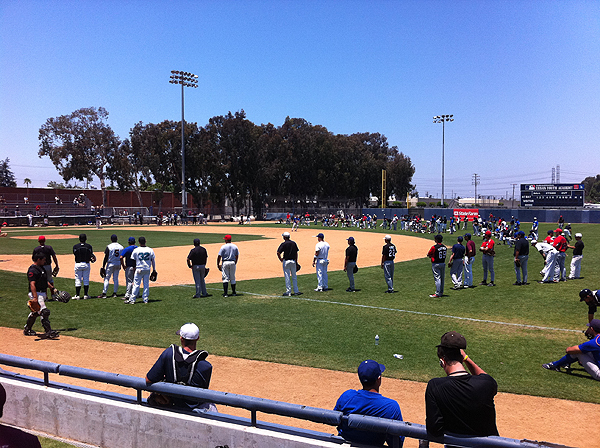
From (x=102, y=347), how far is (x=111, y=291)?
23.5 feet

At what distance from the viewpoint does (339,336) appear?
10.7m

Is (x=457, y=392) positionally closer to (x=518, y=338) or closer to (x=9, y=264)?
(x=518, y=338)

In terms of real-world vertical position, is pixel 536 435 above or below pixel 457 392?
below

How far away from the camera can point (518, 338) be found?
1068 cm

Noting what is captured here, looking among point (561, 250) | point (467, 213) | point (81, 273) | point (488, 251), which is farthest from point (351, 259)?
point (467, 213)

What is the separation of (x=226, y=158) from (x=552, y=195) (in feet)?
163

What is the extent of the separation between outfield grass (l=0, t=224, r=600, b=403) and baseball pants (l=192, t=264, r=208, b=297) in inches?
16.9

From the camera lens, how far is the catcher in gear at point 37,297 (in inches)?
407

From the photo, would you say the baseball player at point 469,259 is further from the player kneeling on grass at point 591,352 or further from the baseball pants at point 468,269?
the player kneeling on grass at point 591,352

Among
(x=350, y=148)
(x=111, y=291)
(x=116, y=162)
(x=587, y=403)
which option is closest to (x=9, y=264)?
(x=111, y=291)

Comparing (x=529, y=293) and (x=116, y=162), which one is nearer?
(x=529, y=293)

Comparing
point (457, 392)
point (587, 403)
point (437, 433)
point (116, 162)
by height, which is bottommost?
point (587, 403)

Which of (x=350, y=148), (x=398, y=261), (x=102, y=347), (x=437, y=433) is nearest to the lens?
(x=437, y=433)

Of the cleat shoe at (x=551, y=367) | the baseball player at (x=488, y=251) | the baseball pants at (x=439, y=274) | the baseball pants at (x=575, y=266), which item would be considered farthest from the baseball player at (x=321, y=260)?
the baseball pants at (x=575, y=266)
